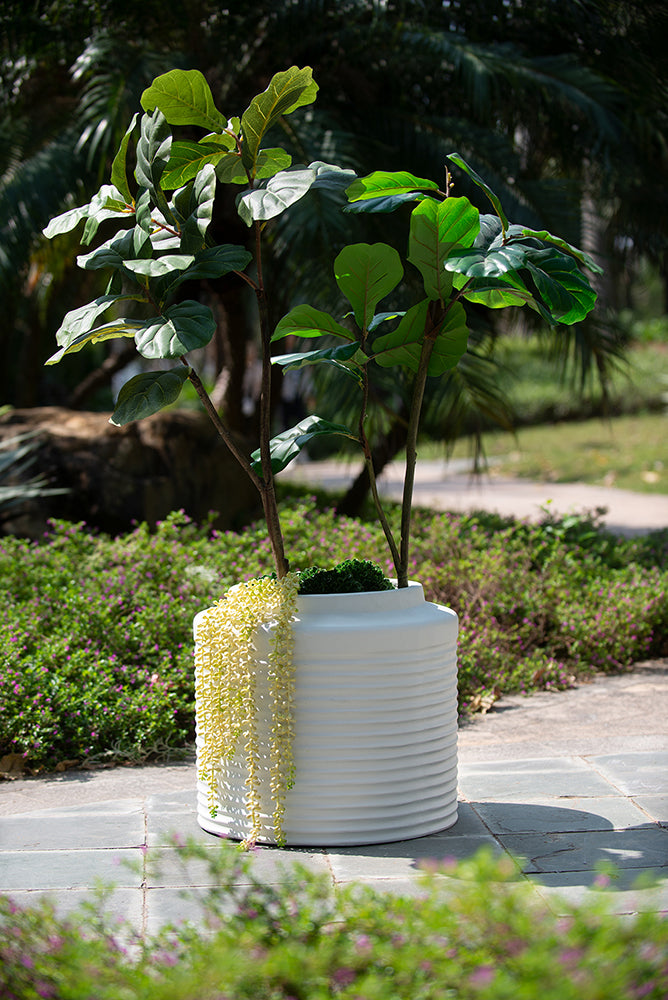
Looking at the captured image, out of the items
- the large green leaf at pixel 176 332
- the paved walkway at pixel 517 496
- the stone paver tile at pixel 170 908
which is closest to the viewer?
the stone paver tile at pixel 170 908

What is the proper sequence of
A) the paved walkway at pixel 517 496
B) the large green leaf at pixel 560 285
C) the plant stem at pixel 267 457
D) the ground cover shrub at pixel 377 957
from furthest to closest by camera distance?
1. the paved walkway at pixel 517 496
2. the plant stem at pixel 267 457
3. the large green leaf at pixel 560 285
4. the ground cover shrub at pixel 377 957

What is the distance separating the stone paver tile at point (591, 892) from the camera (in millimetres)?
2424

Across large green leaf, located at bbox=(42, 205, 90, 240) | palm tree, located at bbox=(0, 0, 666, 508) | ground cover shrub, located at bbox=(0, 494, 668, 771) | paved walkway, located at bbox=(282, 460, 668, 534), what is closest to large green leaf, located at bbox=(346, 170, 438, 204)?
large green leaf, located at bbox=(42, 205, 90, 240)

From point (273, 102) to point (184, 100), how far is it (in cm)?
27

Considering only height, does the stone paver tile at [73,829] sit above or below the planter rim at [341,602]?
below

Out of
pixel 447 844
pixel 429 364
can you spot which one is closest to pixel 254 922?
pixel 447 844

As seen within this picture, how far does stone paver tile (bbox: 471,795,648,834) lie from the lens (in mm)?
3045

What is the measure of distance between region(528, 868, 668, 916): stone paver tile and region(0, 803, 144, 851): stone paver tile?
1161mm

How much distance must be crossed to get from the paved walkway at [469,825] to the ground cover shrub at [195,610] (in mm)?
243

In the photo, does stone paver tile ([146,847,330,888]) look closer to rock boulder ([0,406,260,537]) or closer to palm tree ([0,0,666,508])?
rock boulder ([0,406,260,537])

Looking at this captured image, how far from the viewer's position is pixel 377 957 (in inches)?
67.3

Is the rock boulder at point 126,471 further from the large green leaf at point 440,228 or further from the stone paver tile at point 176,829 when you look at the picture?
the large green leaf at point 440,228

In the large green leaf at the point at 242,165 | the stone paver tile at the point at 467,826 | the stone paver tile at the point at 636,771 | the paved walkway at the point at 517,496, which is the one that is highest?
the large green leaf at the point at 242,165

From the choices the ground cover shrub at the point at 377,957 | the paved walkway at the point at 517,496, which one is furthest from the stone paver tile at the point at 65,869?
the paved walkway at the point at 517,496
